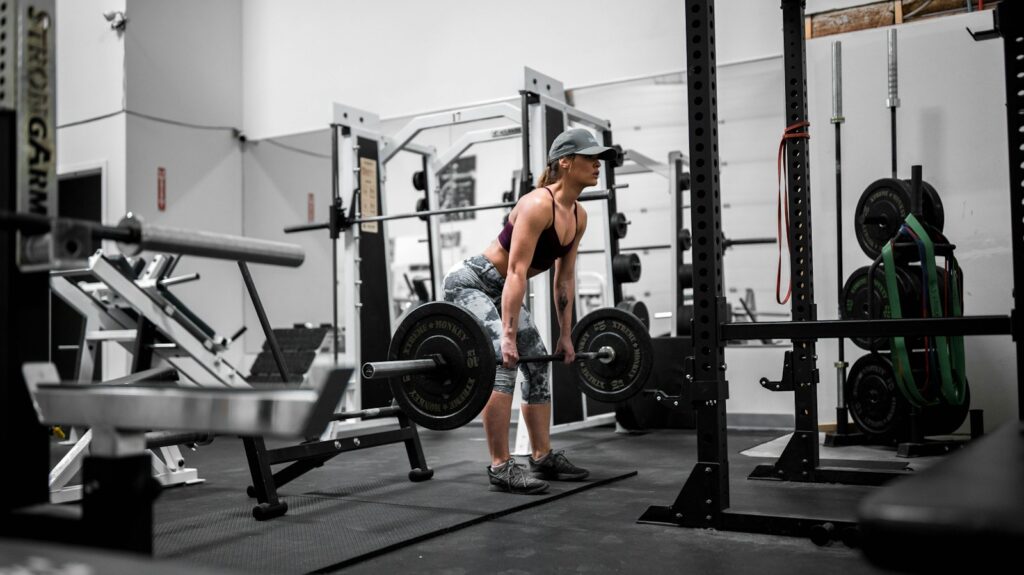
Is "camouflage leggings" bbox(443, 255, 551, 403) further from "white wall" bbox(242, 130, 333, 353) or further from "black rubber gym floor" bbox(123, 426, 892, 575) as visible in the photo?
"white wall" bbox(242, 130, 333, 353)

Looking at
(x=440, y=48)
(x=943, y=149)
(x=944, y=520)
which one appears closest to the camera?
(x=944, y=520)

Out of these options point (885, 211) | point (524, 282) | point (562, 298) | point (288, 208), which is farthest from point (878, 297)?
point (288, 208)

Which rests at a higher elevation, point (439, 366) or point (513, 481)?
point (439, 366)

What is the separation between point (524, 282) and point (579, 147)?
0.57 m

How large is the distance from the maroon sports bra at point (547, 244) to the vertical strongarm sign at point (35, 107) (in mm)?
2078

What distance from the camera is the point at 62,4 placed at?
270 inches

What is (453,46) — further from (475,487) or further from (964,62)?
(475,487)

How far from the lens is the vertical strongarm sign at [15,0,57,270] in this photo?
1.26m

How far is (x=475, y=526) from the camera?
2748 millimetres

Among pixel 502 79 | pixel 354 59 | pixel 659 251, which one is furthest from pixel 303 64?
pixel 659 251

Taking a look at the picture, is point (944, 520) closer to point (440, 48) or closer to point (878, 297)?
point (878, 297)

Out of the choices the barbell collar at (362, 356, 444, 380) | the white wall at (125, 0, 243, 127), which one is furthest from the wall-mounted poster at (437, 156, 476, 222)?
the barbell collar at (362, 356, 444, 380)

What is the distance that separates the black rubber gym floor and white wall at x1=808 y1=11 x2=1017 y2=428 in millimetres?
1391

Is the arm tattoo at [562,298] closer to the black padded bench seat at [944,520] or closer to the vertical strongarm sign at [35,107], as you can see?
the vertical strongarm sign at [35,107]
